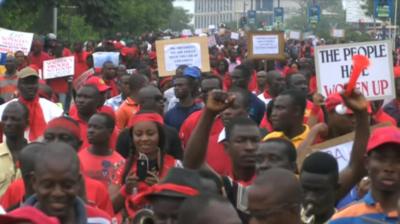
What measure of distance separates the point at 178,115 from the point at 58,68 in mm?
7661

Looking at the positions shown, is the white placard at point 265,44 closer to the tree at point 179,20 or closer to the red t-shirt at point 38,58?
the red t-shirt at point 38,58

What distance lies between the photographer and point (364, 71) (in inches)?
430

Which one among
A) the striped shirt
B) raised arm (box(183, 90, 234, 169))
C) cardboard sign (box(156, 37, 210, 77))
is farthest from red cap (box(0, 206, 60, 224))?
cardboard sign (box(156, 37, 210, 77))

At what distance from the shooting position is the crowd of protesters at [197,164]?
560cm

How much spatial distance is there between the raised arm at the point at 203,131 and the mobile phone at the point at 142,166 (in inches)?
22.6

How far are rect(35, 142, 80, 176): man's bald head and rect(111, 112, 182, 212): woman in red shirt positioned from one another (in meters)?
1.82

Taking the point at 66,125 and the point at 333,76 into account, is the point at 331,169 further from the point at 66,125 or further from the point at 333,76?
the point at 333,76

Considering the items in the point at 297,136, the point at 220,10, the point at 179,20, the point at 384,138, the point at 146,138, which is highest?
the point at 384,138

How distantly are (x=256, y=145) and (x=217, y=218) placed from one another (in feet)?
9.39

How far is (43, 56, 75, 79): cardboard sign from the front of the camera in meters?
19.4

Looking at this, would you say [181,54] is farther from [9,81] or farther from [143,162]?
[143,162]

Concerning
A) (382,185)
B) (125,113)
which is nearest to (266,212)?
(382,185)

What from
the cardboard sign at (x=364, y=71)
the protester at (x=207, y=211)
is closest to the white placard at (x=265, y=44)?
the cardboard sign at (x=364, y=71)

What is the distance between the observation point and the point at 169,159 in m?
8.44
